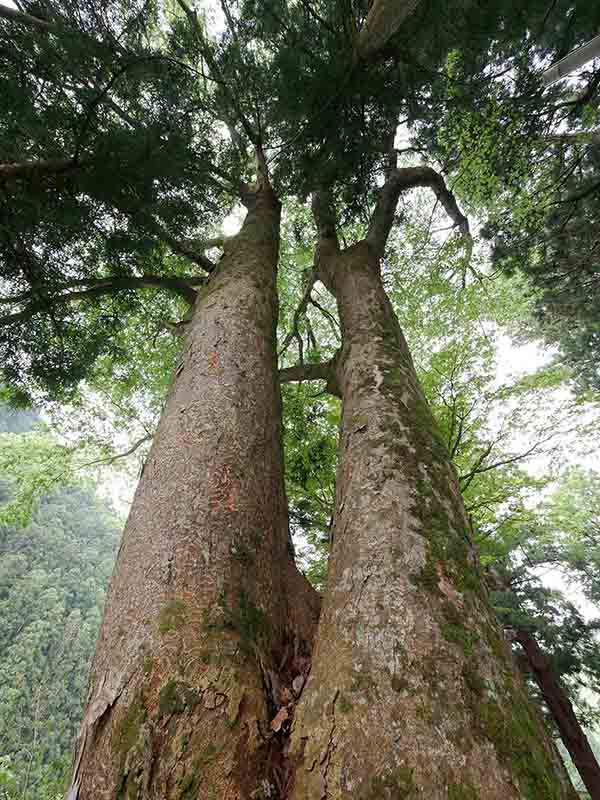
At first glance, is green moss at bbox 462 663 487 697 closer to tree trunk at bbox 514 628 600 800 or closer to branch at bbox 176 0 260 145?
branch at bbox 176 0 260 145

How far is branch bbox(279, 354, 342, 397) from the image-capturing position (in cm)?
307

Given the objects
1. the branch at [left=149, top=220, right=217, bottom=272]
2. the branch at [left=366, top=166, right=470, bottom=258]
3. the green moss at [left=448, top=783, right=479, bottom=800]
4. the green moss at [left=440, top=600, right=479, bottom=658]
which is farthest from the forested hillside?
the green moss at [left=448, top=783, right=479, bottom=800]

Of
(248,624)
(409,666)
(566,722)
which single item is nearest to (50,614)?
(566,722)

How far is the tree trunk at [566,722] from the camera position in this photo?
21.2ft

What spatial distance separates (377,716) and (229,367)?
5.24 ft

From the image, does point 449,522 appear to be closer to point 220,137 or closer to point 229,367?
point 229,367

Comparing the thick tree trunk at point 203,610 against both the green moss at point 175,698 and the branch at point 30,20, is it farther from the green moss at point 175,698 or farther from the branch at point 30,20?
the branch at point 30,20

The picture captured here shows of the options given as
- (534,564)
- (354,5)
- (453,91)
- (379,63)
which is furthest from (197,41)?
(534,564)

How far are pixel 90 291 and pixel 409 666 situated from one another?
3910mm

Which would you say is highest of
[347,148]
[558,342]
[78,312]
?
[558,342]

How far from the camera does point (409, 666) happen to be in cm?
102

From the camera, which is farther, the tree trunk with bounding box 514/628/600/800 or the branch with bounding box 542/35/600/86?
the tree trunk with bounding box 514/628/600/800

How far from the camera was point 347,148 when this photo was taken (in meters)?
4.20

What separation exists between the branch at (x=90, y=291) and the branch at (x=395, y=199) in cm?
210
